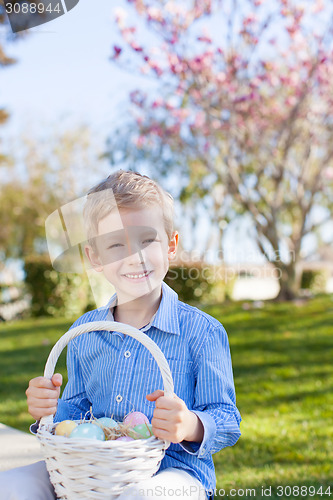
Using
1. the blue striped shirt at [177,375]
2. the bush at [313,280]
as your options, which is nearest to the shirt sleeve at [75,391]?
the blue striped shirt at [177,375]

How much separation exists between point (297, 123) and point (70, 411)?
709 centimetres

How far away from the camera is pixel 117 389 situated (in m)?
1.73

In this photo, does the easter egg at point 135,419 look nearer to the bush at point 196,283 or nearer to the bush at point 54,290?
the bush at point 196,283

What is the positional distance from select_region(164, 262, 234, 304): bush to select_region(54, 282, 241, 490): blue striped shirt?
7.54 m

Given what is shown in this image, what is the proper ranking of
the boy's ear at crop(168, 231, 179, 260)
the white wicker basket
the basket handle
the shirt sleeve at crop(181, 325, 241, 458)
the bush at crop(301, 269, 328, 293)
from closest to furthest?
1. the white wicker basket
2. the basket handle
3. the shirt sleeve at crop(181, 325, 241, 458)
4. the boy's ear at crop(168, 231, 179, 260)
5. the bush at crop(301, 269, 328, 293)

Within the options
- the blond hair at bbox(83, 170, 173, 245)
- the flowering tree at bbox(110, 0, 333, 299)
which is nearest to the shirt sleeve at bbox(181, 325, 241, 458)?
the blond hair at bbox(83, 170, 173, 245)

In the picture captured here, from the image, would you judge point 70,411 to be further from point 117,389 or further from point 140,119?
point 140,119

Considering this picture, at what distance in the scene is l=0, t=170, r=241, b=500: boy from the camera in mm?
1623

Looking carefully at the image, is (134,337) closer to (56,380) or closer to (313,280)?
(56,380)

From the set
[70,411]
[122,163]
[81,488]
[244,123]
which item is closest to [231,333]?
[244,123]

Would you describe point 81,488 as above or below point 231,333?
above

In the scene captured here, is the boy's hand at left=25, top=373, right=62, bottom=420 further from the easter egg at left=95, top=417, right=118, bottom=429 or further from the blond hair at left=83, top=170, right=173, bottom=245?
the blond hair at left=83, top=170, right=173, bottom=245

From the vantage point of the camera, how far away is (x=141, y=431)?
155cm

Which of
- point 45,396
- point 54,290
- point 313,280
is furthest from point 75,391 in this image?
point 313,280
